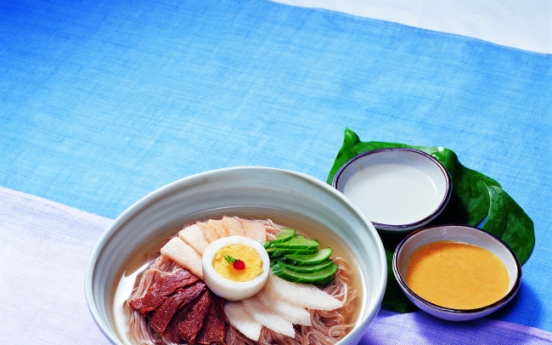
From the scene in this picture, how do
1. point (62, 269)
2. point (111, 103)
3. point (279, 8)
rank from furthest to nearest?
1. point (279, 8)
2. point (111, 103)
3. point (62, 269)

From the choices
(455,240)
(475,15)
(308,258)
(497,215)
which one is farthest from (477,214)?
(475,15)

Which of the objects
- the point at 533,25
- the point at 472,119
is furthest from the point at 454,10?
the point at 472,119

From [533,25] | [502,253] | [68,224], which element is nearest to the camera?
[502,253]

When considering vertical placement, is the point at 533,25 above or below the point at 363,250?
below

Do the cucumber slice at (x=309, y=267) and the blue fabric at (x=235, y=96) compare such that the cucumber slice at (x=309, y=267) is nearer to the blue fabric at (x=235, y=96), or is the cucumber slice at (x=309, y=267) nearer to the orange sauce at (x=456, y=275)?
the orange sauce at (x=456, y=275)

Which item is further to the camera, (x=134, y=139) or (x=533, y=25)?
(x=533, y=25)

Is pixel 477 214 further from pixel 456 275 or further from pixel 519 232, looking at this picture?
pixel 456 275

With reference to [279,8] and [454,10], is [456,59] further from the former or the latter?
[279,8]

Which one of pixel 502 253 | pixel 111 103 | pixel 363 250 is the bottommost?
pixel 111 103
